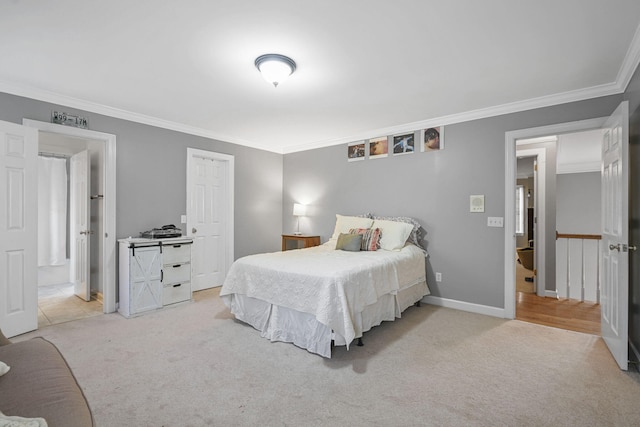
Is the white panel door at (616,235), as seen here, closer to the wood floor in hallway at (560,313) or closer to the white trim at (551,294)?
the wood floor in hallway at (560,313)

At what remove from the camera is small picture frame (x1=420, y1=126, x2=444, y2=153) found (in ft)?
12.7

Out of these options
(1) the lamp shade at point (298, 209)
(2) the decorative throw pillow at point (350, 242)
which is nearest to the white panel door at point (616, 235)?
(2) the decorative throw pillow at point (350, 242)

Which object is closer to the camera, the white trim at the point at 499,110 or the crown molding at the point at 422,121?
the crown molding at the point at 422,121

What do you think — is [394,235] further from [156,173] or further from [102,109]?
[102,109]

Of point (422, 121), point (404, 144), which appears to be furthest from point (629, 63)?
point (404, 144)

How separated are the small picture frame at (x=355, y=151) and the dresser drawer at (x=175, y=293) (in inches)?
115

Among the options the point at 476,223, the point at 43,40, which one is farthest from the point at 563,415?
the point at 43,40

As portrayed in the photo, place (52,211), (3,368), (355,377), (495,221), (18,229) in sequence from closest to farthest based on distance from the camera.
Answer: (3,368) → (355,377) → (18,229) → (495,221) → (52,211)

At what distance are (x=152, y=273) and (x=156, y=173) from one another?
4.28 feet

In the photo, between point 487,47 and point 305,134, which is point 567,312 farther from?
point 305,134

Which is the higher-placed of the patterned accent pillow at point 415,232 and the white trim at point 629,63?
the white trim at point 629,63

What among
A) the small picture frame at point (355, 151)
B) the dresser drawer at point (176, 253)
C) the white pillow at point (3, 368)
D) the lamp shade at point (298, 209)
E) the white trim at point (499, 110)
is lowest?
the white pillow at point (3, 368)

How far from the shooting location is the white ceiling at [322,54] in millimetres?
1869

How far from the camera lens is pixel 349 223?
4340 mm
